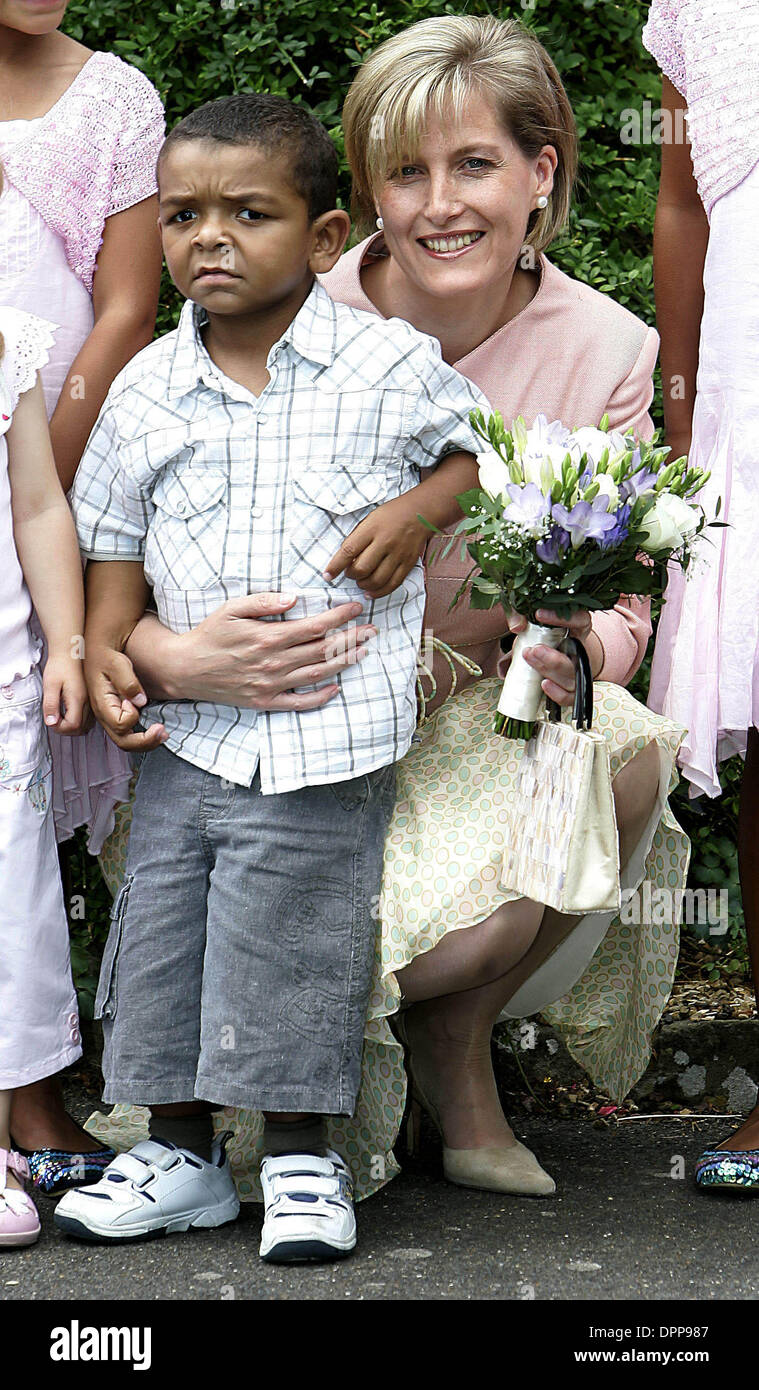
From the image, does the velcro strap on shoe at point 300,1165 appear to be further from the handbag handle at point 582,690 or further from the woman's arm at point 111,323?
the woman's arm at point 111,323

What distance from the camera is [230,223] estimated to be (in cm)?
293

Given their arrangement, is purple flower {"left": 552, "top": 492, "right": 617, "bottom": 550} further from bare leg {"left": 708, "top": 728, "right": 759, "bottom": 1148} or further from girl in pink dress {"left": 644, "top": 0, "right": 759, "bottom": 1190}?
bare leg {"left": 708, "top": 728, "right": 759, "bottom": 1148}

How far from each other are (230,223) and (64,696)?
88cm

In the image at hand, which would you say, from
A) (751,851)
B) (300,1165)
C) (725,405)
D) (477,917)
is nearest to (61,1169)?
(300,1165)

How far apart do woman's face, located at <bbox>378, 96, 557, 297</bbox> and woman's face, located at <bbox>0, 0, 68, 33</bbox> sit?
723mm

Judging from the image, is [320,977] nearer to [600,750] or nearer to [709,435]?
[600,750]

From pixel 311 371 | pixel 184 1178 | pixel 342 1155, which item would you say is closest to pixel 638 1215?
pixel 342 1155

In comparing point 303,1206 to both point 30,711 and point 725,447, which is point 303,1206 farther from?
point 725,447

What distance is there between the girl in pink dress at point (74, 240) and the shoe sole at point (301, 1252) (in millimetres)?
561

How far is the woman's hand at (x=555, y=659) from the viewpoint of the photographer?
288 centimetres

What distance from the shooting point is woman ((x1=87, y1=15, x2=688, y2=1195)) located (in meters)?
3.00

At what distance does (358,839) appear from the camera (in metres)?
3.00

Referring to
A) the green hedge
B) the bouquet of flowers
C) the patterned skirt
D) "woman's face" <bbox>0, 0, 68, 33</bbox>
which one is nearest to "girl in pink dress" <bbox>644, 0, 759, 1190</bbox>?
the patterned skirt

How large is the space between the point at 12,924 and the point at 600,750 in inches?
42.3
